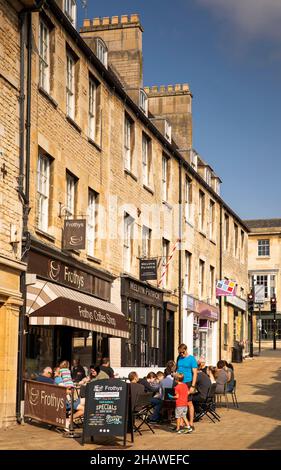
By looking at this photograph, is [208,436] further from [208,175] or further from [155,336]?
[208,175]

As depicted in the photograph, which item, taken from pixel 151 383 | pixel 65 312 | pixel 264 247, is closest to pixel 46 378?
pixel 65 312

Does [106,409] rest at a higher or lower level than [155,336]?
lower

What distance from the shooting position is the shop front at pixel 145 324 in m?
25.8

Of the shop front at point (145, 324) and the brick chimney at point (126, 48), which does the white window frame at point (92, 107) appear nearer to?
the shop front at point (145, 324)

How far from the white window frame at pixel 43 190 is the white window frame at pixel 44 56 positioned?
70.0 inches

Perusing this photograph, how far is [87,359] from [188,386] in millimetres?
5813

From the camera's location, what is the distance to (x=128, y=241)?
26.2 metres

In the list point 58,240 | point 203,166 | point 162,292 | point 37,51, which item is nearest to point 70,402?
point 58,240

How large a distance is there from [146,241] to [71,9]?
9255mm

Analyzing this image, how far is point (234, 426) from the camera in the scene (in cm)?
1692

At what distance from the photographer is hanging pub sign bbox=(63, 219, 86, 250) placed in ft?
65.6

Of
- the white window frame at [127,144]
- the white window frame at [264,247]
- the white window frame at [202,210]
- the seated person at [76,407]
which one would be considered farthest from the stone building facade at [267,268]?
the seated person at [76,407]

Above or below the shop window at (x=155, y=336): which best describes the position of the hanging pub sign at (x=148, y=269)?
above

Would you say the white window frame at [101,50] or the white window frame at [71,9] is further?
the white window frame at [101,50]
